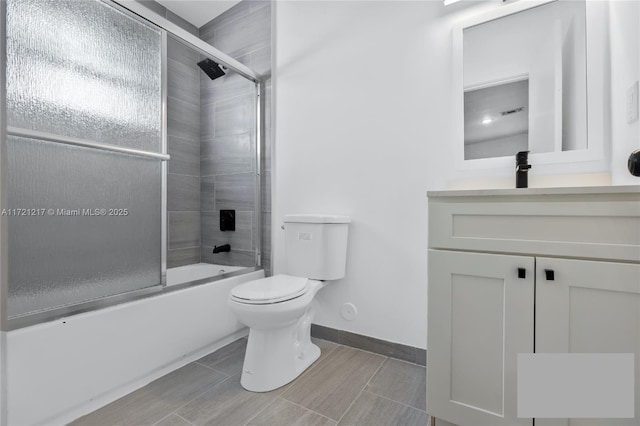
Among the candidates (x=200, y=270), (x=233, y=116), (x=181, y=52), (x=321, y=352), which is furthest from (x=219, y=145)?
(x=321, y=352)

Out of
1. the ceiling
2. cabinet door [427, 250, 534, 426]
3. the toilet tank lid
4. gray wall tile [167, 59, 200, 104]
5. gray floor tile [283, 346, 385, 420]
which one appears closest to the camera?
cabinet door [427, 250, 534, 426]

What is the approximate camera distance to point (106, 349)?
4.02ft

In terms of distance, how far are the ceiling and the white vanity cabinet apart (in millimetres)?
2318

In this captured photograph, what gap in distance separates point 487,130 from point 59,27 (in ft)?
6.27

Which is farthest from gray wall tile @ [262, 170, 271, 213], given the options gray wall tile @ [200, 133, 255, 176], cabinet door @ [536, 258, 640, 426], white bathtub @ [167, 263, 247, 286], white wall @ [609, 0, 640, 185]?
white wall @ [609, 0, 640, 185]

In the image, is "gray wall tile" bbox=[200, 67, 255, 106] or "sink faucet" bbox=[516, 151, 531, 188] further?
"gray wall tile" bbox=[200, 67, 255, 106]

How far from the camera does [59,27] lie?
4.01 feet

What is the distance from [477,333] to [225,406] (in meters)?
1.02

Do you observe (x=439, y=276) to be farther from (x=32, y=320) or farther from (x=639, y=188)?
(x=32, y=320)

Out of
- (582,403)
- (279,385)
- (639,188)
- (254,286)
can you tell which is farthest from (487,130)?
(279,385)

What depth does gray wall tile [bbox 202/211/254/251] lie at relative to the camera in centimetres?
215

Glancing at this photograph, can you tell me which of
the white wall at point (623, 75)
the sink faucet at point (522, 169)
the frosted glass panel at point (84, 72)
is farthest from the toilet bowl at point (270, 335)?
the white wall at point (623, 75)

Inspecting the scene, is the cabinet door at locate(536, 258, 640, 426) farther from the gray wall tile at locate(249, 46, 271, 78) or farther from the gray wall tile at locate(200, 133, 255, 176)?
the gray wall tile at locate(249, 46, 271, 78)

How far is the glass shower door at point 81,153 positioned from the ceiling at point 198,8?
3.22 feet
